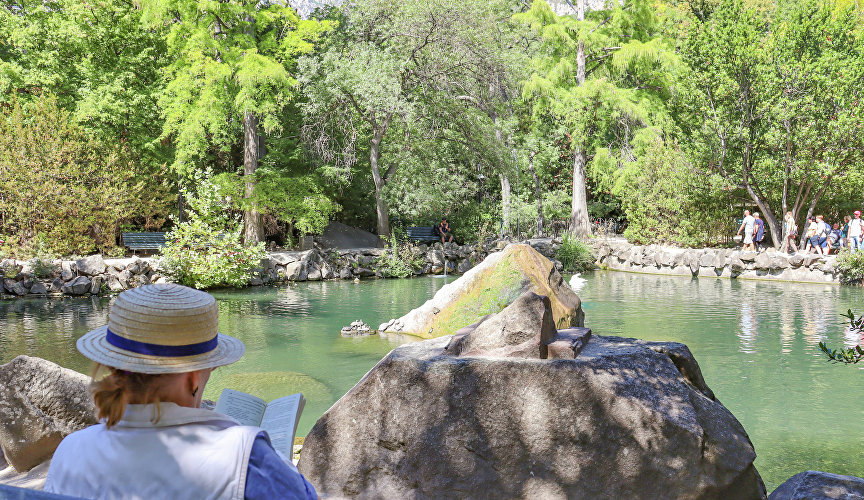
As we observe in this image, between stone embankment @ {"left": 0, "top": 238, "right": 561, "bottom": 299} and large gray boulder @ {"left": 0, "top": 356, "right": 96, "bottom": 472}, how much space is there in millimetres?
12110

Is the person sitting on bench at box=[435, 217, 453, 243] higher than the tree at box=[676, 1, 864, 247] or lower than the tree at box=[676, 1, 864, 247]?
lower

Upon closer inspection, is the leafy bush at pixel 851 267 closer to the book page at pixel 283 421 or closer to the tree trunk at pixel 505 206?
the tree trunk at pixel 505 206

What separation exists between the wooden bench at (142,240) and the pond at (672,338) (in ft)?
13.1

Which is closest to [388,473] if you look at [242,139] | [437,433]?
[437,433]

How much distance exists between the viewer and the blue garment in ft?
4.83

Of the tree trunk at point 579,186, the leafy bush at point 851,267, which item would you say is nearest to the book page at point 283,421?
the leafy bush at point 851,267

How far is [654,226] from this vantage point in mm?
24125

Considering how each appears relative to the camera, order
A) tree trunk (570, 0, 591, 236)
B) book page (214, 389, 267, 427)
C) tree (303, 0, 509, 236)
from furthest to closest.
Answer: tree trunk (570, 0, 591, 236)
tree (303, 0, 509, 236)
book page (214, 389, 267, 427)

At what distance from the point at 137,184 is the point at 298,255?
195 inches

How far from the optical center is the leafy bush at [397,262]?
67.9 ft

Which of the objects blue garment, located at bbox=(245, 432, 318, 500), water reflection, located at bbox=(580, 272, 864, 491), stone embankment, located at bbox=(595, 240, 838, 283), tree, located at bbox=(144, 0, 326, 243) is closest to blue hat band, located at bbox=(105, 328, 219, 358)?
blue garment, located at bbox=(245, 432, 318, 500)

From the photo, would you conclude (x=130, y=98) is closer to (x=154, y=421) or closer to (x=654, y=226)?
(x=654, y=226)

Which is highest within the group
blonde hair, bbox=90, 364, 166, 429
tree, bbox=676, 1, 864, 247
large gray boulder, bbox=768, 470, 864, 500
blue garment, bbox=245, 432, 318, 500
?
tree, bbox=676, 1, 864, 247

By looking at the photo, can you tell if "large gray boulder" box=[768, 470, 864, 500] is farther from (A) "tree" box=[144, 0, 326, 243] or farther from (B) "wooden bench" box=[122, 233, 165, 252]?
(B) "wooden bench" box=[122, 233, 165, 252]
